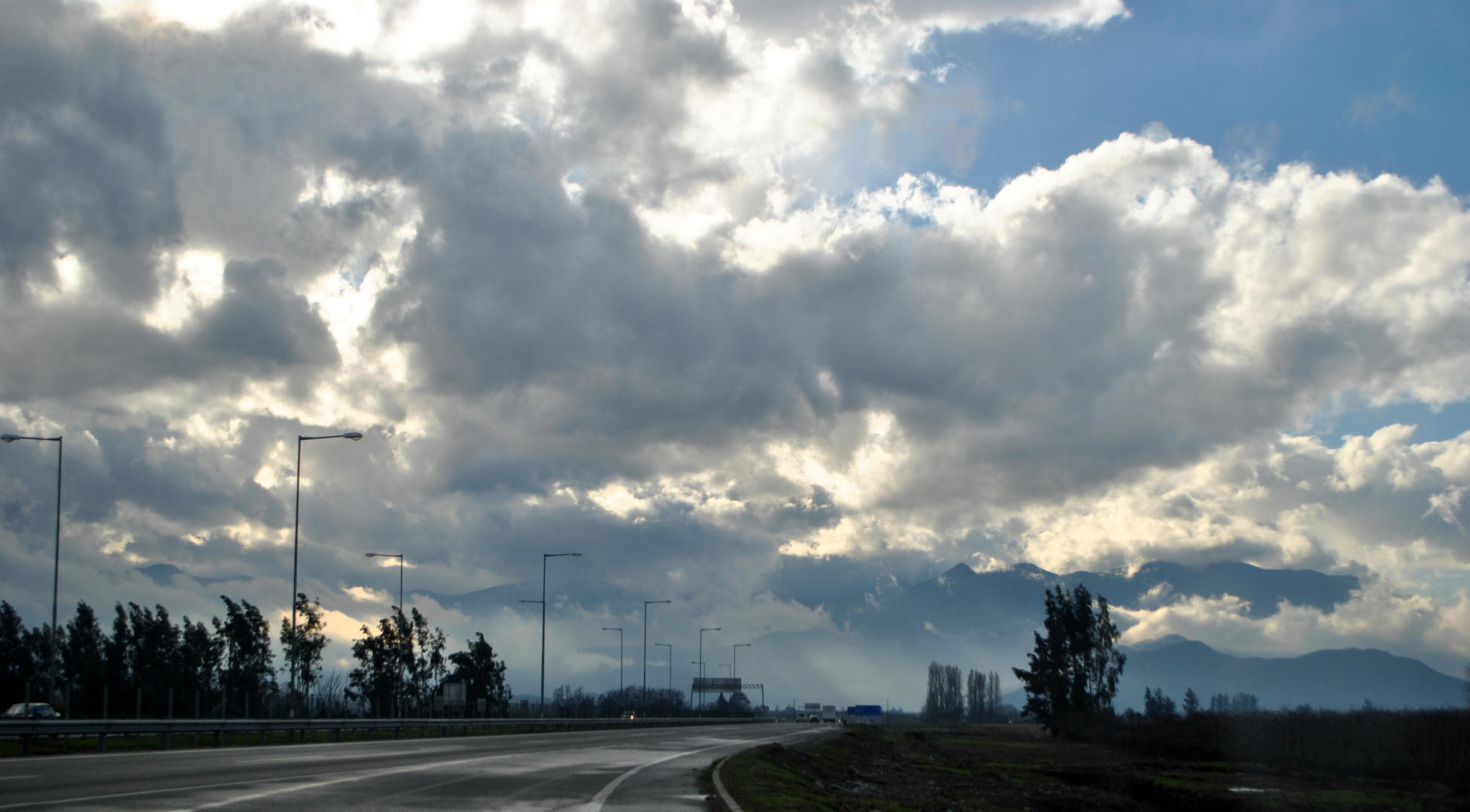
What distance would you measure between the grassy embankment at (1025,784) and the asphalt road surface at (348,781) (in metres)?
2.21

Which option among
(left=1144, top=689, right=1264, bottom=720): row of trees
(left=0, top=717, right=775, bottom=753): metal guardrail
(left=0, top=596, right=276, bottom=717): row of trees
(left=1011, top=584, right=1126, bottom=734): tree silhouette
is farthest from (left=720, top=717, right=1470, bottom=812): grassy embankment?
(left=0, top=596, right=276, bottom=717): row of trees

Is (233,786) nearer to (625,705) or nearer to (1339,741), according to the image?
(1339,741)

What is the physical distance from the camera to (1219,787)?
1921 inches

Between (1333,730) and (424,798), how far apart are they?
168 ft

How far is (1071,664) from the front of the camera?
398ft

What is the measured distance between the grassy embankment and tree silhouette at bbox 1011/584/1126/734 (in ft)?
156

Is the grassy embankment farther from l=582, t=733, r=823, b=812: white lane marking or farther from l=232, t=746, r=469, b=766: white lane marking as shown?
l=232, t=746, r=469, b=766: white lane marking

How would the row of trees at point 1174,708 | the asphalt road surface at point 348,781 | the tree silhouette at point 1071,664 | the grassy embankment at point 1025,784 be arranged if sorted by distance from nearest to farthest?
the asphalt road surface at point 348,781, the grassy embankment at point 1025,784, the row of trees at point 1174,708, the tree silhouette at point 1071,664

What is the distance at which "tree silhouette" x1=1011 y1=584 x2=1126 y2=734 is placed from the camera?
119 metres

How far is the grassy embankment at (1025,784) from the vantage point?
27.1m

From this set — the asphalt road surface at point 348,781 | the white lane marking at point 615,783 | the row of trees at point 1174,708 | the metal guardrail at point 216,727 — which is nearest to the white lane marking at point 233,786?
the asphalt road surface at point 348,781

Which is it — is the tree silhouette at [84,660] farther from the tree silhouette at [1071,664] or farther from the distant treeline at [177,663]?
the tree silhouette at [1071,664]

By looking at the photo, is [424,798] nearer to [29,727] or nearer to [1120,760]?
[29,727]

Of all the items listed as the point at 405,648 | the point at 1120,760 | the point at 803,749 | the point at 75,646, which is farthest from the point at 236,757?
the point at 75,646
